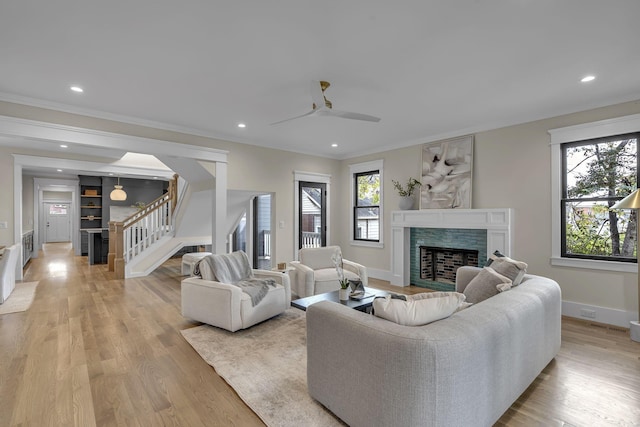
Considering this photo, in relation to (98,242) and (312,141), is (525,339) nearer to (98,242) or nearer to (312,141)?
(312,141)

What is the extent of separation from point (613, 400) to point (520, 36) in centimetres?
280

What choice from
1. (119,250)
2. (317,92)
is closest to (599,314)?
(317,92)

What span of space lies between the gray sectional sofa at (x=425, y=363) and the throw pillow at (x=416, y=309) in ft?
0.16

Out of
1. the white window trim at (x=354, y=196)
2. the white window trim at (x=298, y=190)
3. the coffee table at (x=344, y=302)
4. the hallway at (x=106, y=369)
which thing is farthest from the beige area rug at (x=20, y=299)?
the white window trim at (x=354, y=196)

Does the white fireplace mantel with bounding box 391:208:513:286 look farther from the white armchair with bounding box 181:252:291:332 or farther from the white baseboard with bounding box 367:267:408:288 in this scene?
the white armchair with bounding box 181:252:291:332

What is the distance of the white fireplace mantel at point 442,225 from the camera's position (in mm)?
4445

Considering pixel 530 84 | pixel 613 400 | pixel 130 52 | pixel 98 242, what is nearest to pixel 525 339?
pixel 613 400

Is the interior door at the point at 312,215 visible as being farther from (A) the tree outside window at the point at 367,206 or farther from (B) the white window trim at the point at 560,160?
(B) the white window trim at the point at 560,160

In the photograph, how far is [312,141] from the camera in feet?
19.1

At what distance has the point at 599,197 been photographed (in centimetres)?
384

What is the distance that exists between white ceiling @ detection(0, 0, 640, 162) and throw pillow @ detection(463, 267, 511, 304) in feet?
6.39

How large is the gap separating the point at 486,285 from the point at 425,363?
1575mm

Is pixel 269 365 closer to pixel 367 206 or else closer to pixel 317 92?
pixel 317 92

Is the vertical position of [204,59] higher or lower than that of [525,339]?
higher
